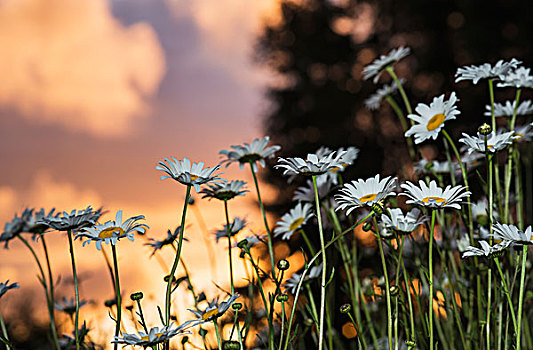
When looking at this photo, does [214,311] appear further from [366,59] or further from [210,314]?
[366,59]

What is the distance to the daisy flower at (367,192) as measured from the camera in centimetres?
91

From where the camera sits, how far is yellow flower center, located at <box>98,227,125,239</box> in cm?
91

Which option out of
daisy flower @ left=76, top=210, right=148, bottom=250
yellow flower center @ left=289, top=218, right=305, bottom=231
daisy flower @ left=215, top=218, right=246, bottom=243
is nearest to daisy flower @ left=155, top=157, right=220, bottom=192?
daisy flower @ left=76, top=210, right=148, bottom=250

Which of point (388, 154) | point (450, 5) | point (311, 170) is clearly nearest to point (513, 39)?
point (450, 5)

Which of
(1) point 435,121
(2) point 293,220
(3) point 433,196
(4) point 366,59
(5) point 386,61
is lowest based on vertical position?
(3) point 433,196

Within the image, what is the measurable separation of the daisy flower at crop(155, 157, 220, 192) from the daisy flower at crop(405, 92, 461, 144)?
49 centimetres

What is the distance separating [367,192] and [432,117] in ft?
1.20

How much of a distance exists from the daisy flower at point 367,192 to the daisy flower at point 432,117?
0.76 feet

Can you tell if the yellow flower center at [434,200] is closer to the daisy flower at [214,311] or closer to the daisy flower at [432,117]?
the daisy flower at [432,117]

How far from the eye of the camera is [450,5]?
7.65 meters

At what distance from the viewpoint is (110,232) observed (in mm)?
914

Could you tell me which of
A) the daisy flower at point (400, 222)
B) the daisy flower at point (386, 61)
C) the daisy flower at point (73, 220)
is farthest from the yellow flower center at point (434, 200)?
the daisy flower at point (386, 61)

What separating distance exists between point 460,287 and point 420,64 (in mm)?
6756

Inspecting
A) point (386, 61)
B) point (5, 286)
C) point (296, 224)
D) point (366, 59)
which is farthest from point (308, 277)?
point (366, 59)
